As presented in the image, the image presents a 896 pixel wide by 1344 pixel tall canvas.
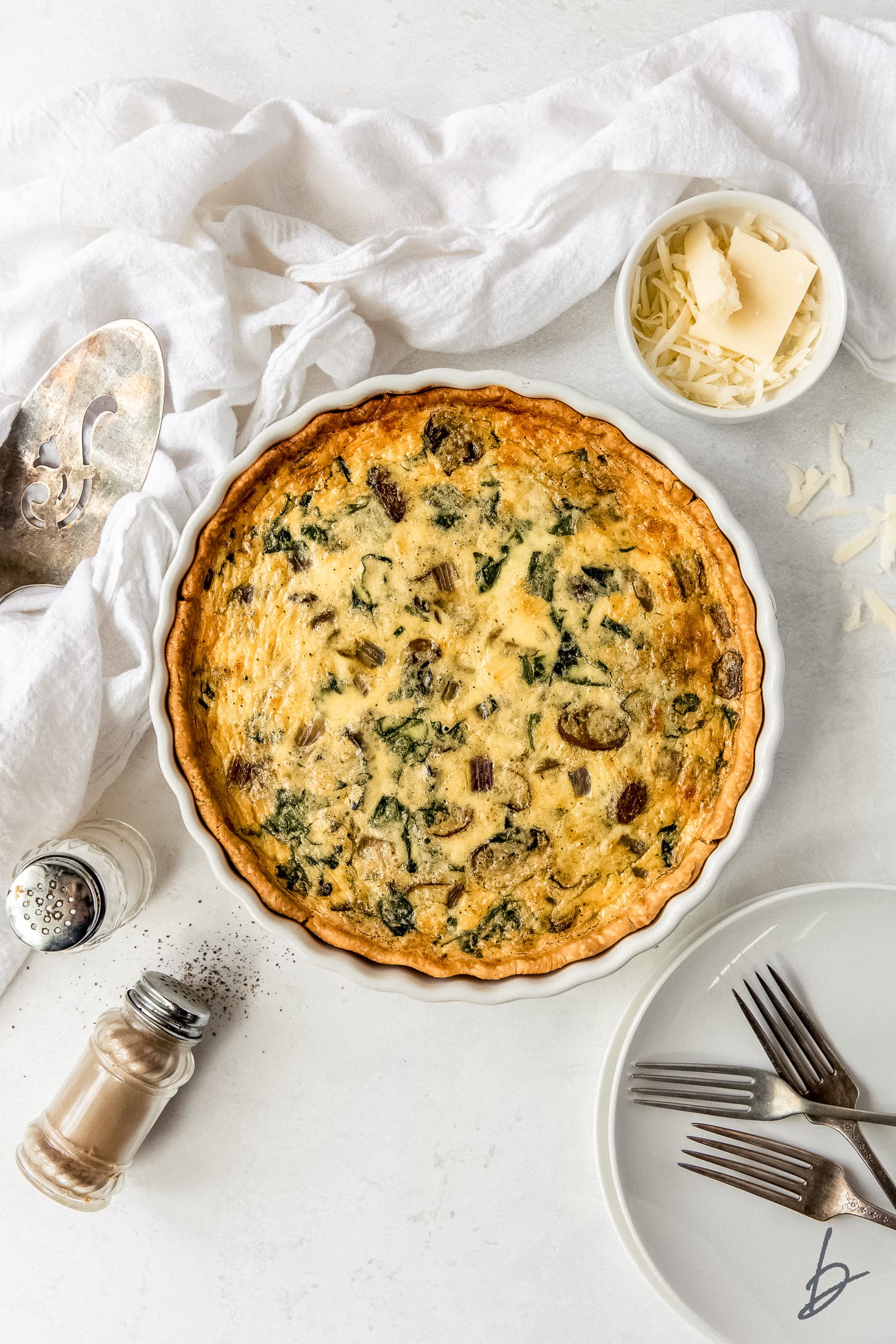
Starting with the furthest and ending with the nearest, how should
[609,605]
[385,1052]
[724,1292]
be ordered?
[385,1052] < [724,1292] < [609,605]

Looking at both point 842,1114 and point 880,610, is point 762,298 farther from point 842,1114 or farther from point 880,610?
point 842,1114

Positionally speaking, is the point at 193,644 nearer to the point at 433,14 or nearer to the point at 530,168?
the point at 530,168

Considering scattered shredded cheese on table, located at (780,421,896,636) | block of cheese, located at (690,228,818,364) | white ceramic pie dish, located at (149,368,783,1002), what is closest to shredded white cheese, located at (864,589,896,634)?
scattered shredded cheese on table, located at (780,421,896,636)

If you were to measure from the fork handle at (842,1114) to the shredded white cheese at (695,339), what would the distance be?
138cm

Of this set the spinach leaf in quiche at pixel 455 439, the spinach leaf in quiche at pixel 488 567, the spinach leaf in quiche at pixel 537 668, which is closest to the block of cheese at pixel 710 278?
the spinach leaf in quiche at pixel 455 439

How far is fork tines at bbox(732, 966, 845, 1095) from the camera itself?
6.26 feet

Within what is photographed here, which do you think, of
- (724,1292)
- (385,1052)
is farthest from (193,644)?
(724,1292)

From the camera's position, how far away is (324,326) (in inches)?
77.2

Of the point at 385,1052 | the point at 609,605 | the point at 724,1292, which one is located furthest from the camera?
the point at 385,1052

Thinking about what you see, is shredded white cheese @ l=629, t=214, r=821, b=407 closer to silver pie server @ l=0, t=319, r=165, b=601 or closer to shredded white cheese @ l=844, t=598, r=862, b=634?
shredded white cheese @ l=844, t=598, r=862, b=634

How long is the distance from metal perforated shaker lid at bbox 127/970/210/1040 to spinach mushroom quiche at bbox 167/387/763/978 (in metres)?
0.35

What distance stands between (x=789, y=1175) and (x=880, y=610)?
1.17 metres

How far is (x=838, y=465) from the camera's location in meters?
2.05

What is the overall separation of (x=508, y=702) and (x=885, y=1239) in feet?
4.50
